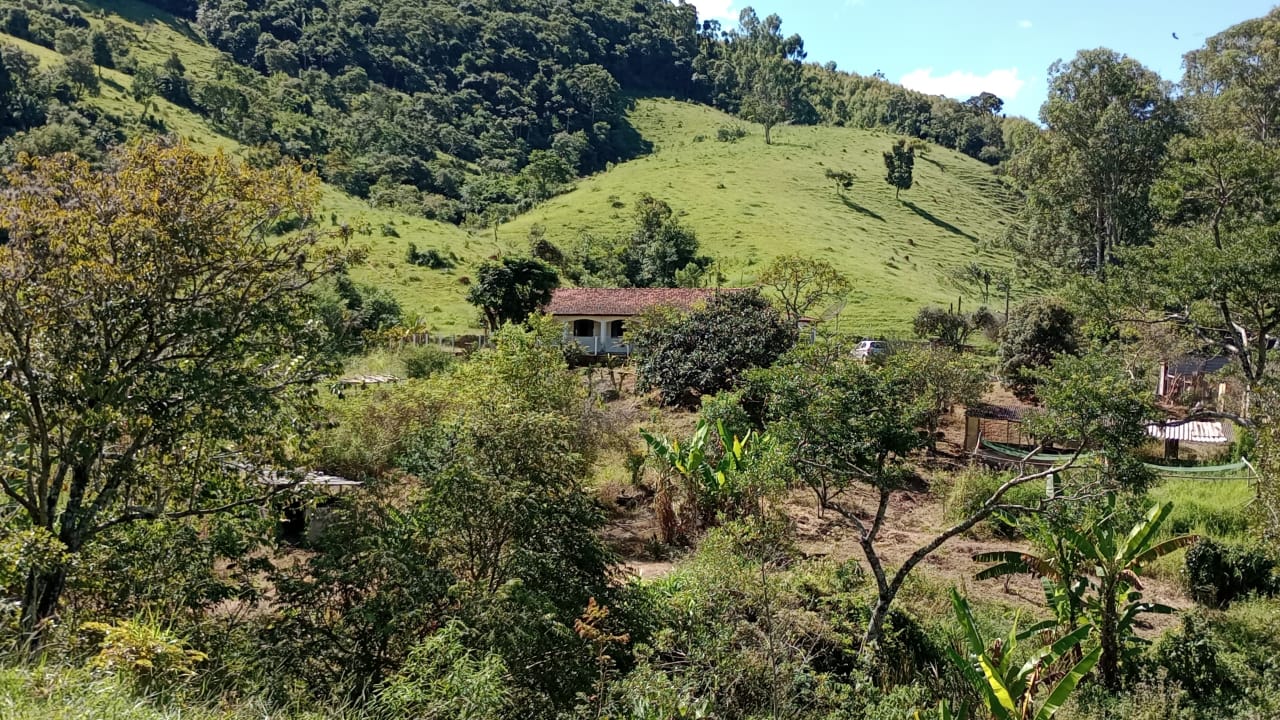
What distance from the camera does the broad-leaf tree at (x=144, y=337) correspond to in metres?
6.19

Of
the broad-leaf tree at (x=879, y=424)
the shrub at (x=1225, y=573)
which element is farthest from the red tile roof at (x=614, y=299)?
the broad-leaf tree at (x=879, y=424)

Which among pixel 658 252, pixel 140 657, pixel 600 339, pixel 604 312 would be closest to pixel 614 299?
pixel 604 312

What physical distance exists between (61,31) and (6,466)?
3174 inches

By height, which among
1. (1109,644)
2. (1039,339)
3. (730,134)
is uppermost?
(730,134)

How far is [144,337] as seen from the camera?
683 centimetres

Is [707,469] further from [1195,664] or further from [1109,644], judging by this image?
[1195,664]

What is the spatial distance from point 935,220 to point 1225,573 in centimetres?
5386

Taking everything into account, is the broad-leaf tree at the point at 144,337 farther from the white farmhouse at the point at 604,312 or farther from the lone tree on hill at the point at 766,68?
the lone tree on hill at the point at 766,68

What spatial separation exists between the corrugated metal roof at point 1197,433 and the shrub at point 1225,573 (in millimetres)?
7121

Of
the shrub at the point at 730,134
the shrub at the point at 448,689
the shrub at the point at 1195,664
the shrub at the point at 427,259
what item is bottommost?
the shrub at the point at 1195,664

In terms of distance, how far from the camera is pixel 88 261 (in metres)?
6.21

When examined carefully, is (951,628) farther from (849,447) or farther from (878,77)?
(878,77)

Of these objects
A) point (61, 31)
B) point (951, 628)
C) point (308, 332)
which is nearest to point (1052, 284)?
point (951, 628)

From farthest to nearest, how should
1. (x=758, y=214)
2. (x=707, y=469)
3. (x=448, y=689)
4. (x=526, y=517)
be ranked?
(x=758, y=214), (x=707, y=469), (x=526, y=517), (x=448, y=689)
